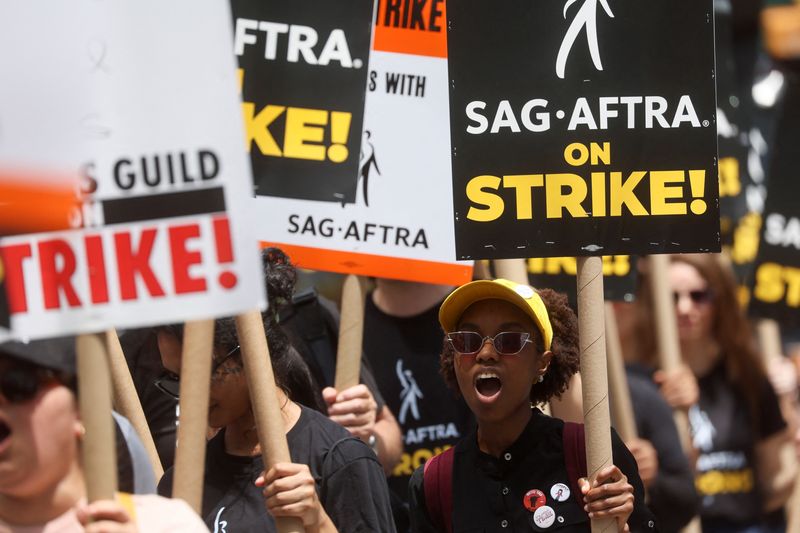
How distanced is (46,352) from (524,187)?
5.09ft

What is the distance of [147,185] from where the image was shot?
11.0 ft

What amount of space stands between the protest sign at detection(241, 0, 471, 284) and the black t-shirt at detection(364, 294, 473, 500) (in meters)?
0.60

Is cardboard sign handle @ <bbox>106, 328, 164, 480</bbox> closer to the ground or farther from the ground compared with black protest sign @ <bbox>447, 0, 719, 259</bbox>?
closer to the ground

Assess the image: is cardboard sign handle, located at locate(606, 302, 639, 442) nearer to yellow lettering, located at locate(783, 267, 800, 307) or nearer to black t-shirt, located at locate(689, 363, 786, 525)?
yellow lettering, located at locate(783, 267, 800, 307)

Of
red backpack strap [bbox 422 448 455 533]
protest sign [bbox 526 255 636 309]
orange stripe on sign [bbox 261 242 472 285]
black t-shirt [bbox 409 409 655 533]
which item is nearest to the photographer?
black t-shirt [bbox 409 409 655 533]

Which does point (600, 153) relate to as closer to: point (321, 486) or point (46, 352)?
point (321, 486)

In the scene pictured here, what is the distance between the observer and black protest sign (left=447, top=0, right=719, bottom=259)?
176 inches

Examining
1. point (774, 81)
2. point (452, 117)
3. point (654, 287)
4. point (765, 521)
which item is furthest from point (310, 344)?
point (774, 81)

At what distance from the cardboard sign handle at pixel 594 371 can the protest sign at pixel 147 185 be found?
1227mm

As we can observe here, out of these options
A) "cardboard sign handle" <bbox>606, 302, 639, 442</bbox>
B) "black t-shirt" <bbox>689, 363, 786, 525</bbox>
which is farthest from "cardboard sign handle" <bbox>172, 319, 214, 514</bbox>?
"black t-shirt" <bbox>689, 363, 786, 525</bbox>

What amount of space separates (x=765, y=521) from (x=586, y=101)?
13.6ft

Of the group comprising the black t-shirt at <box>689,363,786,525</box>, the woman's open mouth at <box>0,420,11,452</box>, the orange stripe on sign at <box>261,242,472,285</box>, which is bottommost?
the black t-shirt at <box>689,363,786,525</box>

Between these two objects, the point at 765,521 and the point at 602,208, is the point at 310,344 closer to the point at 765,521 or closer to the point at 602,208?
the point at 602,208

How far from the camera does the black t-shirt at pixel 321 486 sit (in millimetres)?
4293
